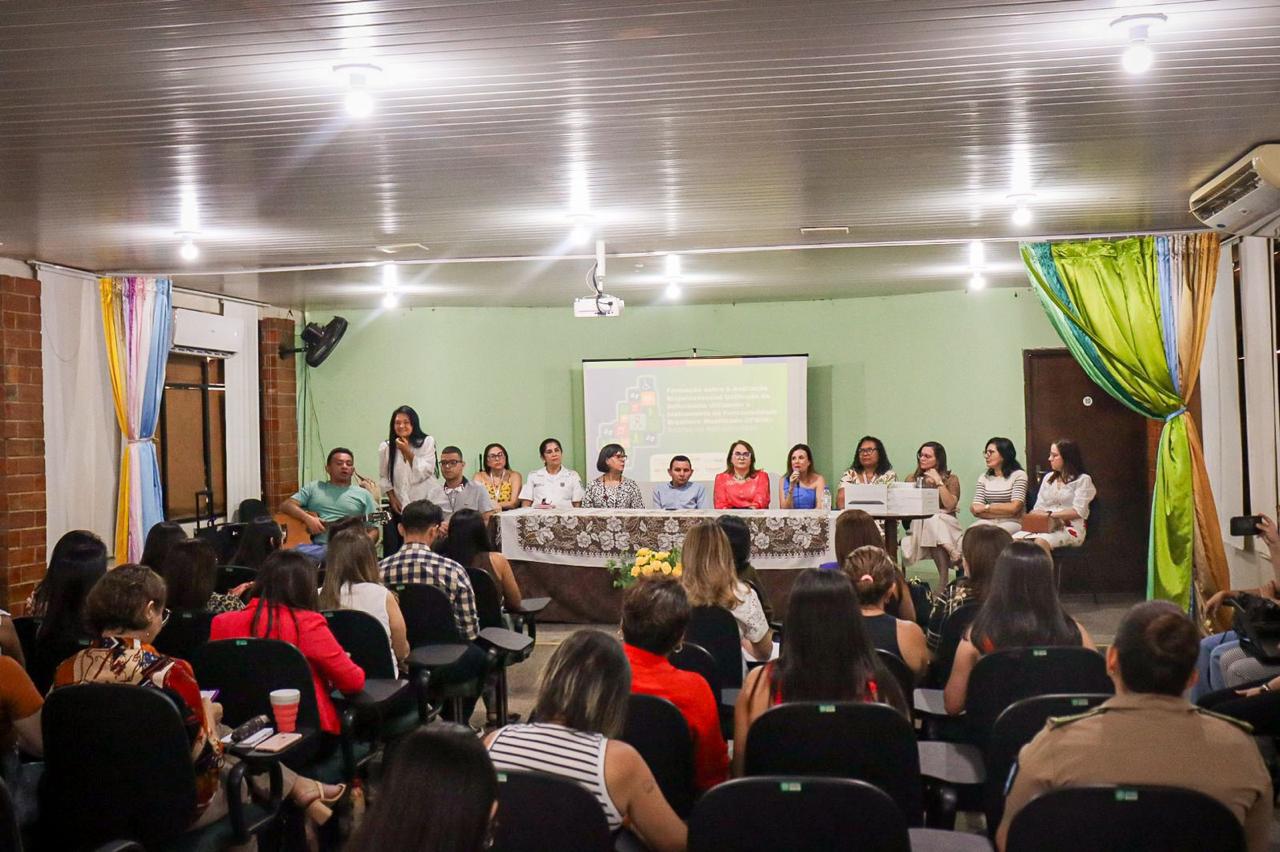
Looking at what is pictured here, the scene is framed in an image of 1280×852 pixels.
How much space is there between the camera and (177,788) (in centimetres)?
264

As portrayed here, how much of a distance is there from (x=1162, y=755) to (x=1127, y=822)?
0.32 metres

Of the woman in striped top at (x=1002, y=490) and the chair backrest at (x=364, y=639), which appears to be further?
the woman in striped top at (x=1002, y=490)

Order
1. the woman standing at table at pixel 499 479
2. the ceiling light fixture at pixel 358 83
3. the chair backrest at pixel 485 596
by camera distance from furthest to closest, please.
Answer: the woman standing at table at pixel 499 479 < the chair backrest at pixel 485 596 < the ceiling light fixture at pixel 358 83

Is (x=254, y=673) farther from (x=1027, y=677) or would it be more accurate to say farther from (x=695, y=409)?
(x=695, y=409)

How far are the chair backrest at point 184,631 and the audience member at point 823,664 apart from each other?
233cm

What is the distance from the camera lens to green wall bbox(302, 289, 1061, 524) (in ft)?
33.7

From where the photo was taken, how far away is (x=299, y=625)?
3.55m

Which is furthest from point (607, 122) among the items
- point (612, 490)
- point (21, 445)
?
point (21, 445)

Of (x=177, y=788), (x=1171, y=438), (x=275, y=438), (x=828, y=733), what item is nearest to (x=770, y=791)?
(x=828, y=733)

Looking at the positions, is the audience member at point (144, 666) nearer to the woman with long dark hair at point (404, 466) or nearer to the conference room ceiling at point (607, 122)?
the conference room ceiling at point (607, 122)

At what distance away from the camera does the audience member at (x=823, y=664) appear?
2.79 m

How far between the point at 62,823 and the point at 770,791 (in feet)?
6.02

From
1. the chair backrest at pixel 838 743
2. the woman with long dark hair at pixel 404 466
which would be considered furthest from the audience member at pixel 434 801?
the woman with long dark hair at pixel 404 466

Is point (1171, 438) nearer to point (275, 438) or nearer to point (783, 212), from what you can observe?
point (783, 212)
